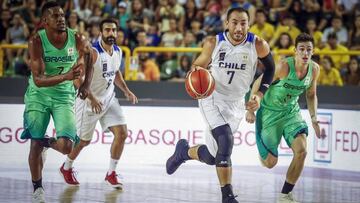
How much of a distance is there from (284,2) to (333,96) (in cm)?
339

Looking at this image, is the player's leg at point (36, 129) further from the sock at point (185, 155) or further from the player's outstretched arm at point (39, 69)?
the sock at point (185, 155)

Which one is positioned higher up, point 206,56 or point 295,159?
point 206,56

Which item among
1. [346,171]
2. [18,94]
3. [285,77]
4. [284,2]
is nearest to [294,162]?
[285,77]

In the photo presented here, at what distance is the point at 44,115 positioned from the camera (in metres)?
10.6

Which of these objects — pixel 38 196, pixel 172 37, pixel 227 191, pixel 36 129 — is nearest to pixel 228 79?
pixel 227 191

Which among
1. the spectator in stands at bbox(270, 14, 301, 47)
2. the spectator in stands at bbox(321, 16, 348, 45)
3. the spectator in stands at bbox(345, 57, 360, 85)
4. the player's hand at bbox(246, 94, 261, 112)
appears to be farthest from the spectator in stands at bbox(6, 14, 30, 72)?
the player's hand at bbox(246, 94, 261, 112)

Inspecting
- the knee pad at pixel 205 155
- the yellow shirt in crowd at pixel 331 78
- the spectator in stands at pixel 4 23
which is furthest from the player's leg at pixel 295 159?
the spectator in stands at pixel 4 23

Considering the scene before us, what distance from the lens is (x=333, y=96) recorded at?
15977mm

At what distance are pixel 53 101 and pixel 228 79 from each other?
6.47 ft

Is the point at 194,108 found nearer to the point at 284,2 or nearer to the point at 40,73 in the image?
the point at 284,2

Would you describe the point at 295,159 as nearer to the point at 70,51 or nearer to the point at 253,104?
the point at 253,104

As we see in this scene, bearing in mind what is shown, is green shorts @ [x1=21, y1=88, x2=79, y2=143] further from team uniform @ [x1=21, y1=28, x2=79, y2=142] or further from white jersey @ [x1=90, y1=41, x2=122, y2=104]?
white jersey @ [x1=90, y1=41, x2=122, y2=104]

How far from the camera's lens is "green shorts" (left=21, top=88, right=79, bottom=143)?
1048 cm

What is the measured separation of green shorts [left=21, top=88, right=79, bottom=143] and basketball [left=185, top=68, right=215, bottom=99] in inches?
58.7
